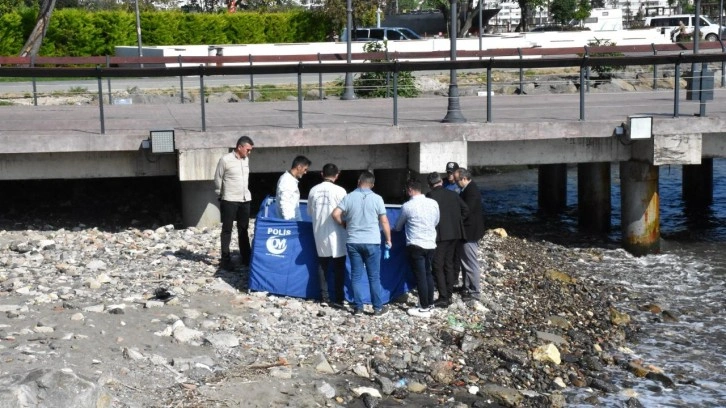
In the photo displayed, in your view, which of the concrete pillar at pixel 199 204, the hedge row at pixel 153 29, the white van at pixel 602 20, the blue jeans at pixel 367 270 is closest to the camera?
the blue jeans at pixel 367 270

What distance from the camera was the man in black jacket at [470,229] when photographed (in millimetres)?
12773

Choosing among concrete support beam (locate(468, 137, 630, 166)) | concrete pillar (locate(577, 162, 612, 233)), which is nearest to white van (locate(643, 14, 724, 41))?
concrete pillar (locate(577, 162, 612, 233))

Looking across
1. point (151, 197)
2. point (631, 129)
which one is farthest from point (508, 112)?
point (151, 197)

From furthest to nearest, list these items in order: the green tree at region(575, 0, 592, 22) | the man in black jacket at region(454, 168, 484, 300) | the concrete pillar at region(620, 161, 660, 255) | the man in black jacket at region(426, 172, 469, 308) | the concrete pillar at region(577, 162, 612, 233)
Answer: the green tree at region(575, 0, 592, 22), the concrete pillar at region(577, 162, 612, 233), the concrete pillar at region(620, 161, 660, 255), the man in black jacket at region(454, 168, 484, 300), the man in black jacket at region(426, 172, 469, 308)

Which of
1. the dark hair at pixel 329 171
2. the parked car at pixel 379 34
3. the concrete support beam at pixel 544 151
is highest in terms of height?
the parked car at pixel 379 34

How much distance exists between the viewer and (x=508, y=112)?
19578 mm

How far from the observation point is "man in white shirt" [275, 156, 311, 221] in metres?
12.5

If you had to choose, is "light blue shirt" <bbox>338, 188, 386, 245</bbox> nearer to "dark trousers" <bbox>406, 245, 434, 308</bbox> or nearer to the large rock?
"dark trousers" <bbox>406, 245, 434, 308</bbox>

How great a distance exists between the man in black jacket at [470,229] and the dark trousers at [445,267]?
25 cm

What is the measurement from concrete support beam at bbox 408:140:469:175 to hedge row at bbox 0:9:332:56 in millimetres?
30709

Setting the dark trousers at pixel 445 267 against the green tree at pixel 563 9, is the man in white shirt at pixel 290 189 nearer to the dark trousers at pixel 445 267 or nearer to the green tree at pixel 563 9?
the dark trousers at pixel 445 267

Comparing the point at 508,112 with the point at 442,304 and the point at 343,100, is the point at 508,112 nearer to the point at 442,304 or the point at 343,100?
the point at 343,100

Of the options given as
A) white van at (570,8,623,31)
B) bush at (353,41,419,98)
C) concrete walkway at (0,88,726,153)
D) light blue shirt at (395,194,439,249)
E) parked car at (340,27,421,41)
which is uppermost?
white van at (570,8,623,31)

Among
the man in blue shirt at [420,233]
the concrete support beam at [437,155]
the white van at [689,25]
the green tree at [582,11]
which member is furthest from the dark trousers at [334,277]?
the green tree at [582,11]
